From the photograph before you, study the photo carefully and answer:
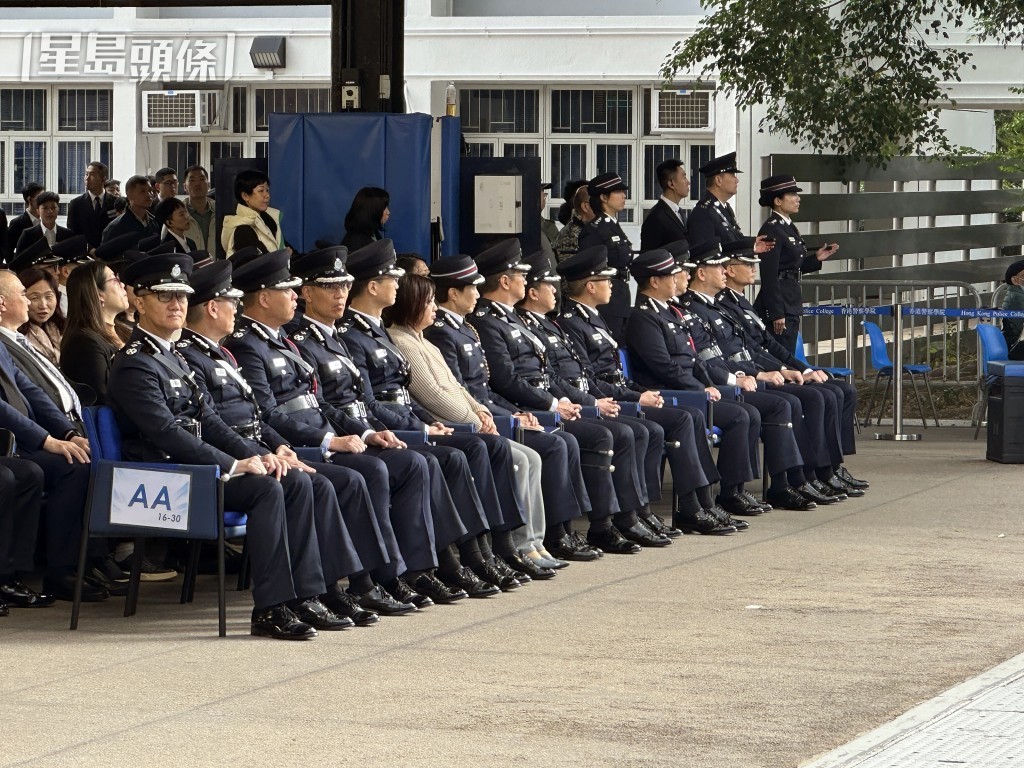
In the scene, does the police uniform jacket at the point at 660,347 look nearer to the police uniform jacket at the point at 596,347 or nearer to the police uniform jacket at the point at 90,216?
the police uniform jacket at the point at 596,347

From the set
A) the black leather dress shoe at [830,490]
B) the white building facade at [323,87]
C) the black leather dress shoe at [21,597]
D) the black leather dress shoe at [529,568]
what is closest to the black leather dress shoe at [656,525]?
the black leather dress shoe at [529,568]

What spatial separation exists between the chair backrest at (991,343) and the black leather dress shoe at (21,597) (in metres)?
7.61

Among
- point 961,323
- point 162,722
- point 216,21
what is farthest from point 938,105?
point 162,722

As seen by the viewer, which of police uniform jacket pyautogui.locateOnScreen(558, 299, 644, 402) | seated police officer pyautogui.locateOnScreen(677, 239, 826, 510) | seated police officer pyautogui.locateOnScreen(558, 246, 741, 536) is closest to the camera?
seated police officer pyautogui.locateOnScreen(558, 246, 741, 536)

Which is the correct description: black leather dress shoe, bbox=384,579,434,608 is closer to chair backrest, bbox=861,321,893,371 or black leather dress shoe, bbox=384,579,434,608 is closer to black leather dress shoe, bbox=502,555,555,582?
black leather dress shoe, bbox=502,555,555,582

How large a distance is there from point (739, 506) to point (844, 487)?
1057 mm

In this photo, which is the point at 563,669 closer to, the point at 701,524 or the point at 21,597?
the point at 21,597

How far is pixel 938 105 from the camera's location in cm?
1786

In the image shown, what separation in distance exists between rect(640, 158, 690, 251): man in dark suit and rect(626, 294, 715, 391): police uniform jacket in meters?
2.13

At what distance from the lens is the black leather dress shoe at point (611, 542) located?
866cm

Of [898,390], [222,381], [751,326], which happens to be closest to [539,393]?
[222,381]

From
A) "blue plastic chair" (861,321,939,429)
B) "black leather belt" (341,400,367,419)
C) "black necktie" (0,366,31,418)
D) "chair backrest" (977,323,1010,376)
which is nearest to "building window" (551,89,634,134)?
"blue plastic chair" (861,321,939,429)

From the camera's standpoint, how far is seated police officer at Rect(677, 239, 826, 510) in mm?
10180

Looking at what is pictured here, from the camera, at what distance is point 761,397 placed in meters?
10.2
